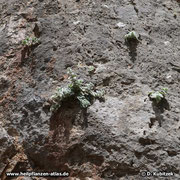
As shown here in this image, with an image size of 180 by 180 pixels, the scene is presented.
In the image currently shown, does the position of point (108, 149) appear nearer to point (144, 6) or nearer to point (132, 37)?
point (132, 37)

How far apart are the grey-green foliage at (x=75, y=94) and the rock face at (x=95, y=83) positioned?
89mm

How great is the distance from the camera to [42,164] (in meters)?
2.95

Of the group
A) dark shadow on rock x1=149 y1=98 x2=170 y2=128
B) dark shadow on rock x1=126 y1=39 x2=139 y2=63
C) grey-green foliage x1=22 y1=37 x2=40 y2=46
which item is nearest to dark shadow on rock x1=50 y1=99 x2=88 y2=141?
dark shadow on rock x1=149 y1=98 x2=170 y2=128

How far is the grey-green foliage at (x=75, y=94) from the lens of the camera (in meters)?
3.10

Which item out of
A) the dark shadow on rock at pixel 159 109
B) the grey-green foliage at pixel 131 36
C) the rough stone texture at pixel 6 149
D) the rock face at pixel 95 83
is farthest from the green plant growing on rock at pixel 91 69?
the rough stone texture at pixel 6 149

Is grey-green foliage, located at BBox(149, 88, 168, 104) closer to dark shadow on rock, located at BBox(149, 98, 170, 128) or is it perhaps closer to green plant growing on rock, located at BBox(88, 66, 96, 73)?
dark shadow on rock, located at BBox(149, 98, 170, 128)

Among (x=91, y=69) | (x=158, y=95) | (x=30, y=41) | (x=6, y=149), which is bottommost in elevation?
(x=6, y=149)

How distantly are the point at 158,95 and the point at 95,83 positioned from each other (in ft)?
2.75

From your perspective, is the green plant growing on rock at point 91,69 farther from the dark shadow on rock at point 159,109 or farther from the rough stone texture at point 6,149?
the rough stone texture at point 6,149

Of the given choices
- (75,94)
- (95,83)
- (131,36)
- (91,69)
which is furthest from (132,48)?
(75,94)

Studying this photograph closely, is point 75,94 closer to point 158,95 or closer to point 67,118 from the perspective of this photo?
point 67,118

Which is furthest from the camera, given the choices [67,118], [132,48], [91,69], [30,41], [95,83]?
[30,41]

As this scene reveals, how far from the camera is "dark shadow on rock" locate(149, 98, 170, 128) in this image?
3018 millimetres

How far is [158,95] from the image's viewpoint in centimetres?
310
